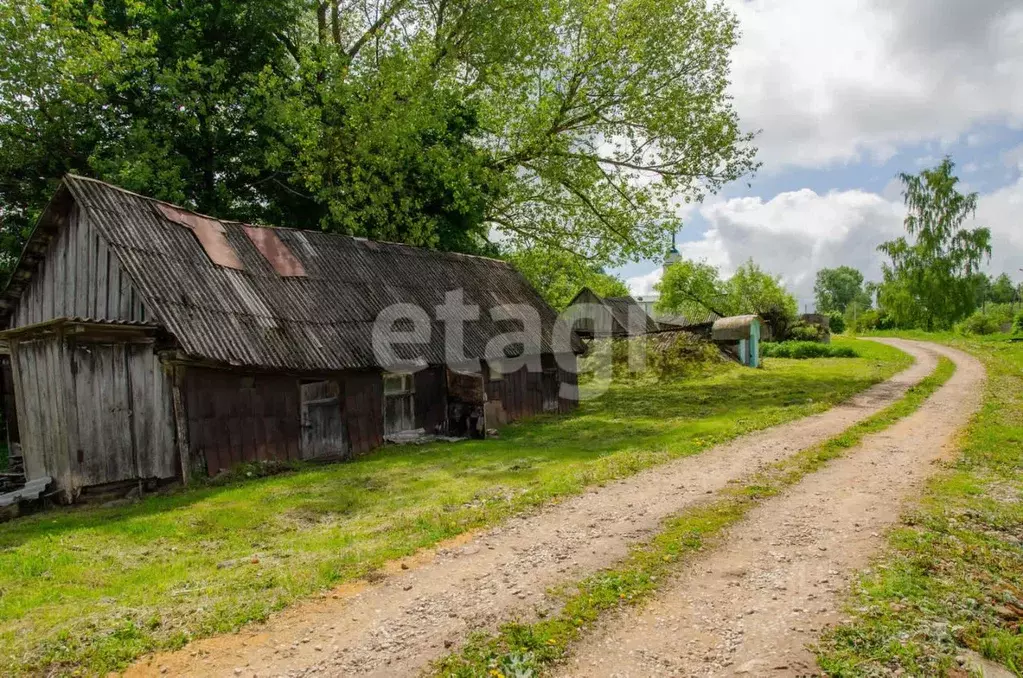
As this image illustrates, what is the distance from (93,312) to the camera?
14430mm

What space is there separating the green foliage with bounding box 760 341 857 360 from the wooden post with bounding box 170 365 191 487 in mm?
39064

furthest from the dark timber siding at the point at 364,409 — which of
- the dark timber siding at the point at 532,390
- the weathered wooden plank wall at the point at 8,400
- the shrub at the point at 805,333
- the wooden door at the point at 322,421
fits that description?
the shrub at the point at 805,333

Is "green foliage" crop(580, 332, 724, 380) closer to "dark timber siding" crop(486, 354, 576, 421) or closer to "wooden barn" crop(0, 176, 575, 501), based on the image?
"dark timber siding" crop(486, 354, 576, 421)

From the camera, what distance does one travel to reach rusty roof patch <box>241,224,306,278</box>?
17853 millimetres

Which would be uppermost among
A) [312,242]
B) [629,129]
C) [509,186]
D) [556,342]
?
[629,129]

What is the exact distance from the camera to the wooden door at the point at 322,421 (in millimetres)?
16094

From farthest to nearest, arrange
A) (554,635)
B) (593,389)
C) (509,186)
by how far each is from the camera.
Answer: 1. (593,389)
2. (509,186)
3. (554,635)

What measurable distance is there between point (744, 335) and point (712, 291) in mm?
30084

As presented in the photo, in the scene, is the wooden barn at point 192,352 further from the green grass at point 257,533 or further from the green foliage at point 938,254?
the green foliage at point 938,254

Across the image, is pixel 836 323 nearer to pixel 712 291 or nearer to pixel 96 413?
pixel 712 291

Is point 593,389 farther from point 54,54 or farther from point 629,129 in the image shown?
point 54,54

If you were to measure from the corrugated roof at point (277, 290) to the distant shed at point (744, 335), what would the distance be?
1852 centimetres

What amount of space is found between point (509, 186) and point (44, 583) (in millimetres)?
22546

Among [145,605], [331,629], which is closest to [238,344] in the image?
[145,605]
